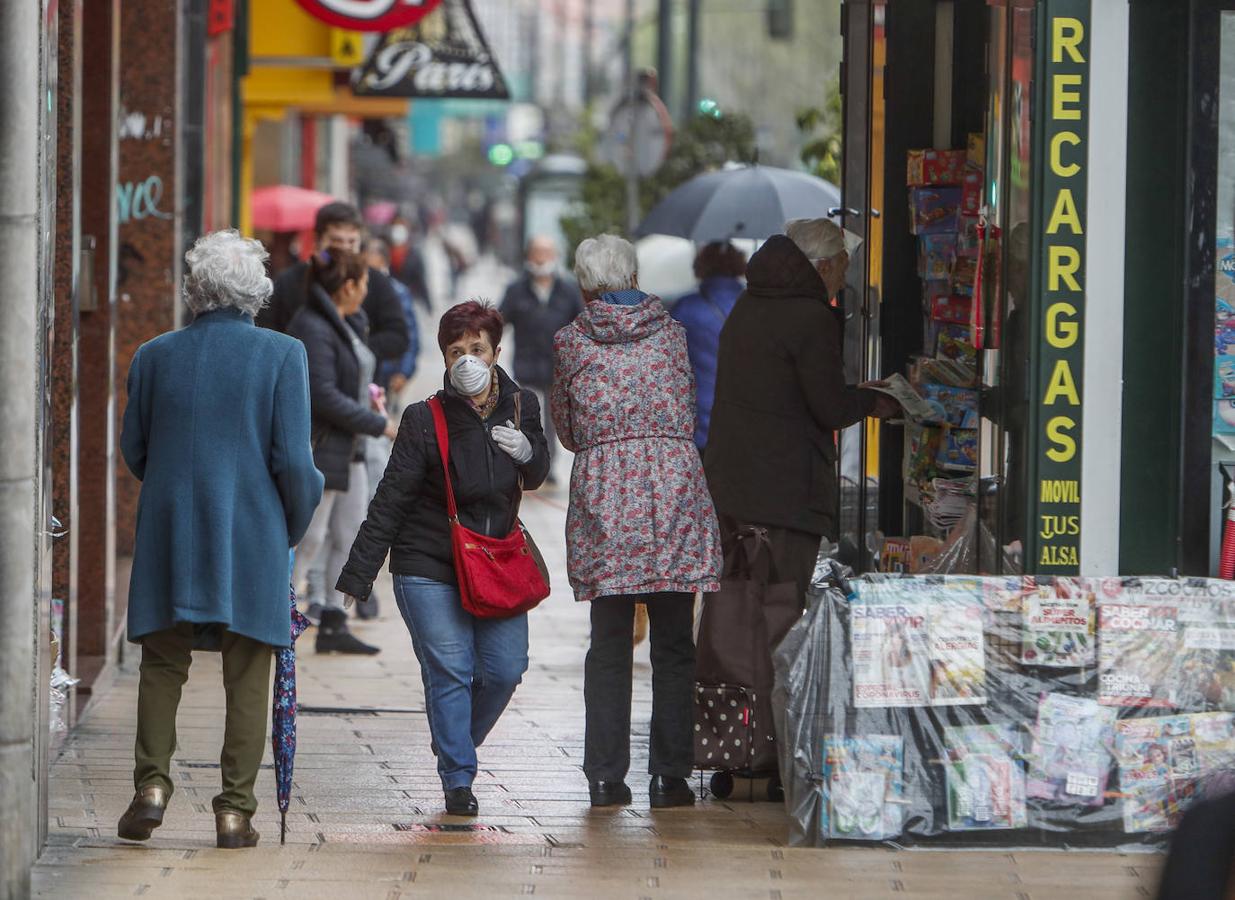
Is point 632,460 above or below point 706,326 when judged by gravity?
below

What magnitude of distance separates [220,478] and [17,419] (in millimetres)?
727

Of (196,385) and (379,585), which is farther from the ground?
(196,385)

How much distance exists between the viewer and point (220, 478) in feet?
19.5

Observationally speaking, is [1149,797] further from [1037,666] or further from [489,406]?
[489,406]

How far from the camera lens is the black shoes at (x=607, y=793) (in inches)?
266

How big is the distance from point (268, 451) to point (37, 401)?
66 cm

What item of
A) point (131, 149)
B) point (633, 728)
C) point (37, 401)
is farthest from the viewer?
point (131, 149)

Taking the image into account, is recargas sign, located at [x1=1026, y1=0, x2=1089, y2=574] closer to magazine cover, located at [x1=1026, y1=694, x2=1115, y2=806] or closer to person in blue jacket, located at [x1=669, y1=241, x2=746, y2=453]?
magazine cover, located at [x1=1026, y1=694, x2=1115, y2=806]

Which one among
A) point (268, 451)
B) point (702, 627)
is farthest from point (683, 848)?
point (268, 451)

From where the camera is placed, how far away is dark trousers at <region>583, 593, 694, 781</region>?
6.70 m

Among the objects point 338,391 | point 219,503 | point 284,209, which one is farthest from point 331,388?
point 284,209

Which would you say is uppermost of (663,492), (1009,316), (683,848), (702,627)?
(1009,316)

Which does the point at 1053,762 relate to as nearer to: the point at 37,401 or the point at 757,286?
the point at 757,286

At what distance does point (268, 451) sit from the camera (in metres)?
6.03
